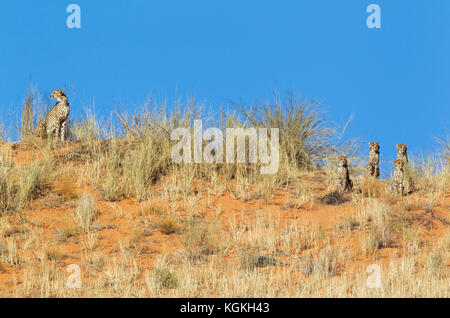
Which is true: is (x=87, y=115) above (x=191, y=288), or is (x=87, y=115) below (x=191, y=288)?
above

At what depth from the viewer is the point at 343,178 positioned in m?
12.4

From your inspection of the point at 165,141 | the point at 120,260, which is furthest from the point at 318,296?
the point at 165,141

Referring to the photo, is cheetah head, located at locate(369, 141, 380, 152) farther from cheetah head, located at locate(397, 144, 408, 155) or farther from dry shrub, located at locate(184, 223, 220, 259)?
dry shrub, located at locate(184, 223, 220, 259)

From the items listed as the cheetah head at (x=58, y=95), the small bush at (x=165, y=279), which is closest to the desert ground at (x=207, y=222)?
the small bush at (x=165, y=279)

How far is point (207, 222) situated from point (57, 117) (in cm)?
465

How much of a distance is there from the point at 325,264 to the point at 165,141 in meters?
5.50

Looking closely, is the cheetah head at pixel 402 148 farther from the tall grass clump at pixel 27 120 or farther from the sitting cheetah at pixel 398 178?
the tall grass clump at pixel 27 120

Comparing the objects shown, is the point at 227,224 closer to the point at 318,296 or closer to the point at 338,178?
the point at 338,178

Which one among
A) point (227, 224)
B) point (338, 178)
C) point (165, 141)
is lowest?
point (227, 224)

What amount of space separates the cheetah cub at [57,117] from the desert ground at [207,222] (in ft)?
0.89

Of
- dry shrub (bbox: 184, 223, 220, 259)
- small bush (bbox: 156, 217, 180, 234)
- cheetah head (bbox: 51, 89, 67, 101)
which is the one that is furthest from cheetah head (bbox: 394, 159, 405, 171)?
cheetah head (bbox: 51, 89, 67, 101)

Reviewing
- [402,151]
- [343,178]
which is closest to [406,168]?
[402,151]

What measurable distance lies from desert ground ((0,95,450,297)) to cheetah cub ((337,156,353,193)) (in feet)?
0.70
